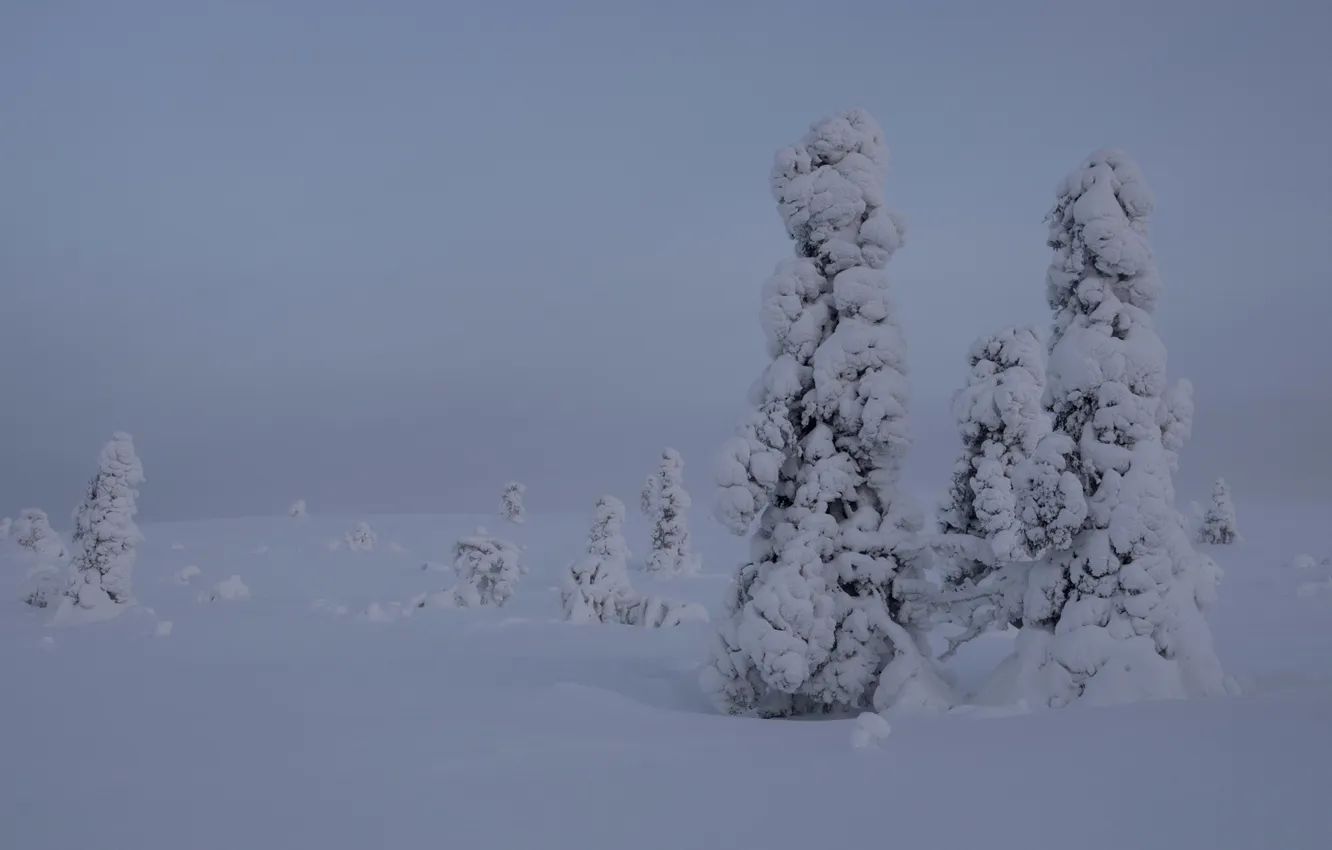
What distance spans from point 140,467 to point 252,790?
3022 centimetres

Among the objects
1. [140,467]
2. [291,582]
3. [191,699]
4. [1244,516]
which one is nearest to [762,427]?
[191,699]

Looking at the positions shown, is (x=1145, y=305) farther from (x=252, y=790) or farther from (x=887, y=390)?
(x=252, y=790)

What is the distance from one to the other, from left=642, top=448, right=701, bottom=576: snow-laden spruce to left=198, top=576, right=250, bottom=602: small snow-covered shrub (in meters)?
23.3

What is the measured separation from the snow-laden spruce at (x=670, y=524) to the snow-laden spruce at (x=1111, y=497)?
39973 mm

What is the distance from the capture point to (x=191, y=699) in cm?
1246

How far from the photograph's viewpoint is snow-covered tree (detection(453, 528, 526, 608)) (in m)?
34.0

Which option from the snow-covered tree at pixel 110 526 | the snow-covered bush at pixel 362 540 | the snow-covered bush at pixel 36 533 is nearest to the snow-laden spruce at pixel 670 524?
the snow-covered bush at pixel 362 540

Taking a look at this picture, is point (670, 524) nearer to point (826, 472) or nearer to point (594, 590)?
point (594, 590)

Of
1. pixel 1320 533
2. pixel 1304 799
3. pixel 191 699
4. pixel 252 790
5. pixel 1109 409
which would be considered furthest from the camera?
pixel 1320 533

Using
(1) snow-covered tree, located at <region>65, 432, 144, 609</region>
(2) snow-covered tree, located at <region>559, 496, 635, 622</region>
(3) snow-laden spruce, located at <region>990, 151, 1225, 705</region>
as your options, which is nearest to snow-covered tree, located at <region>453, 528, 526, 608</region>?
(2) snow-covered tree, located at <region>559, 496, 635, 622</region>

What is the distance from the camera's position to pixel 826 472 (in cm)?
1331

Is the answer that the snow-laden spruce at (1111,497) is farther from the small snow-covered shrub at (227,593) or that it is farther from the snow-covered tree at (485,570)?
the small snow-covered shrub at (227,593)

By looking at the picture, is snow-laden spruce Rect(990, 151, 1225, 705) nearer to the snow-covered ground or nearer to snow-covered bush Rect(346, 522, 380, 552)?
the snow-covered ground

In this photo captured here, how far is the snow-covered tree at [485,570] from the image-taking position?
112ft
